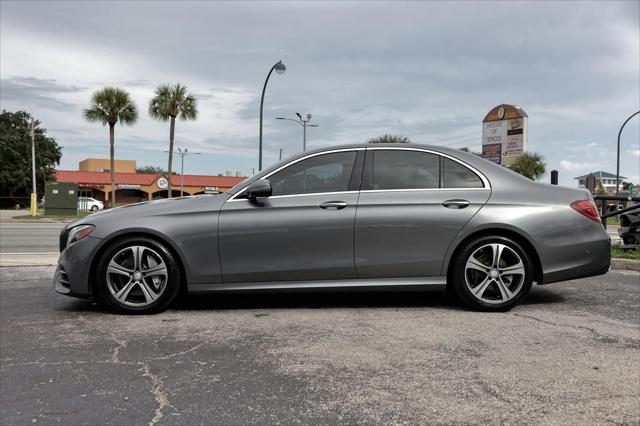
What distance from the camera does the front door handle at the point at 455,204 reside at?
4539 mm

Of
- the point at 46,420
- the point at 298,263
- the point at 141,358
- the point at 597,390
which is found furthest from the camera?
the point at 298,263

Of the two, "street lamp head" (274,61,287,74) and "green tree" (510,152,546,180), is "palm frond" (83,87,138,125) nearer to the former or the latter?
"street lamp head" (274,61,287,74)

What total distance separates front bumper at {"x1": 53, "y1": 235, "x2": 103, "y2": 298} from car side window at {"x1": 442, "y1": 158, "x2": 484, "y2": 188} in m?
3.01

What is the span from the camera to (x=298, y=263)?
4.44 m

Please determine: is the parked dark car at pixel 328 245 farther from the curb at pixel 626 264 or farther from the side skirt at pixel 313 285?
the curb at pixel 626 264

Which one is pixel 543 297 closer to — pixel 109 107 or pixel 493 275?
pixel 493 275

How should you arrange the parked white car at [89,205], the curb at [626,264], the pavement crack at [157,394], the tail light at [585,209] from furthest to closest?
the parked white car at [89,205] → the curb at [626,264] → the tail light at [585,209] → the pavement crack at [157,394]

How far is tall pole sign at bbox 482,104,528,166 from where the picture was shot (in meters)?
21.2

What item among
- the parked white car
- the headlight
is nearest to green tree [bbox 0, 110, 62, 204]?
the parked white car

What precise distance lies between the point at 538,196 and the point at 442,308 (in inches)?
50.8

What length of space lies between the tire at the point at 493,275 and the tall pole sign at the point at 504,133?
1772 cm

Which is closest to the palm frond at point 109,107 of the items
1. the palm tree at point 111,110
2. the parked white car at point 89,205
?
the palm tree at point 111,110

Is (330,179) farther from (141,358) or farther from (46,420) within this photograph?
(46,420)

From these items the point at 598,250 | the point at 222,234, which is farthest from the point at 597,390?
the point at 222,234
